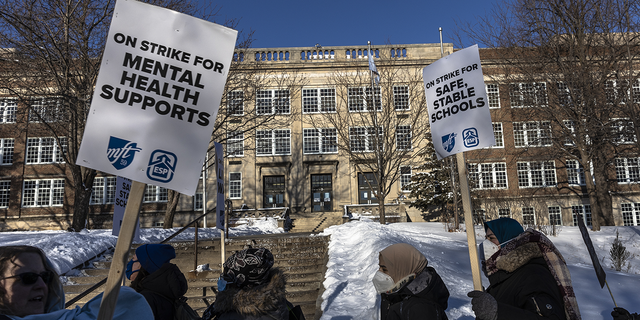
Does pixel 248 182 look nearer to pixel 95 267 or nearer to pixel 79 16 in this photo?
pixel 79 16

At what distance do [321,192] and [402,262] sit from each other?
30.5 meters

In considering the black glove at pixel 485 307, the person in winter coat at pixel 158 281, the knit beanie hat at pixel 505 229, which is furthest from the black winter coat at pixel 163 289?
the knit beanie hat at pixel 505 229

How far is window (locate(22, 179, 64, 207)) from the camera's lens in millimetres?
31844

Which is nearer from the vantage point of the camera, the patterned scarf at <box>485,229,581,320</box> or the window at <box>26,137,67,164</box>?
the patterned scarf at <box>485,229,581,320</box>

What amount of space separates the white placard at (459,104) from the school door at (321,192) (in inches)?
1109

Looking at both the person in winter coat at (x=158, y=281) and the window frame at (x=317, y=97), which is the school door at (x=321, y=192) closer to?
the window frame at (x=317, y=97)

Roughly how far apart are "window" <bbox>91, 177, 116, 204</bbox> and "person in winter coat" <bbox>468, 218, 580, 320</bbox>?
3430 cm

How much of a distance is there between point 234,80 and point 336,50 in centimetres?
1360

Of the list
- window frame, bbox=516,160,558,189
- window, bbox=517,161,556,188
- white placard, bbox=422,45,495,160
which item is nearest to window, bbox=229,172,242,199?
window frame, bbox=516,160,558,189

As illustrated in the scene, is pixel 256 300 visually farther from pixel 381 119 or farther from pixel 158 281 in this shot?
pixel 381 119

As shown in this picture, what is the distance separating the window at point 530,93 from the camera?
2152cm

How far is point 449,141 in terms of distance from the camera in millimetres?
4691

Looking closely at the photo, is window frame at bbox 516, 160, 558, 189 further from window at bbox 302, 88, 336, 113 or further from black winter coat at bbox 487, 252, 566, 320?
black winter coat at bbox 487, 252, 566, 320

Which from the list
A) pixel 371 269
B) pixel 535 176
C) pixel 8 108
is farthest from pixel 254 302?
pixel 535 176
